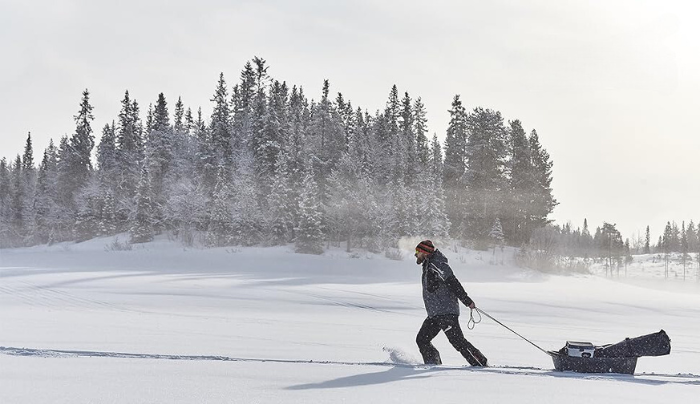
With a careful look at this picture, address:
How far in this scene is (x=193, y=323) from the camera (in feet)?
38.6

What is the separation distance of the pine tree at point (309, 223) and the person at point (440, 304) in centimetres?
3220

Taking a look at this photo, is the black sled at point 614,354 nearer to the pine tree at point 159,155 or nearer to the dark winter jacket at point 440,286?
the dark winter jacket at point 440,286

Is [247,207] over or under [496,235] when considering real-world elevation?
over

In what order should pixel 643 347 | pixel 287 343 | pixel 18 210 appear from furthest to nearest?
1. pixel 18 210
2. pixel 287 343
3. pixel 643 347

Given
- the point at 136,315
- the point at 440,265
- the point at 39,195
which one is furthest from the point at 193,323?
the point at 39,195

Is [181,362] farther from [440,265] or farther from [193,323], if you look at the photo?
[193,323]

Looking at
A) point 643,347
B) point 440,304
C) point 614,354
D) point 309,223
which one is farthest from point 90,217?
point 643,347

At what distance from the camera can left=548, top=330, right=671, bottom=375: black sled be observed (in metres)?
7.08

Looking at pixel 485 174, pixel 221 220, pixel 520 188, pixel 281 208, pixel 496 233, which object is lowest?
pixel 496 233

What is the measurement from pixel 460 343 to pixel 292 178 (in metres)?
36.6

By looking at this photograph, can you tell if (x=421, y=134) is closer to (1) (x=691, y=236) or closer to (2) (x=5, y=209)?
(2) (x=5, y=209)

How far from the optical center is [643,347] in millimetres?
7094

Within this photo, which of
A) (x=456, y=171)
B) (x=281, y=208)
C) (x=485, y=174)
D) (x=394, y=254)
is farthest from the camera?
(x=456, y=171)

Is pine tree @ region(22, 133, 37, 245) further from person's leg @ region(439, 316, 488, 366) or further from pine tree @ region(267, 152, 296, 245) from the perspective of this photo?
person's leg @ region(439, 316, 488, 366)
